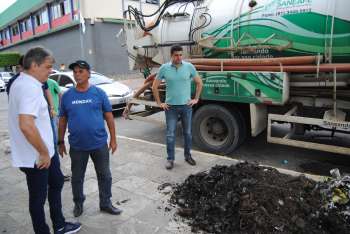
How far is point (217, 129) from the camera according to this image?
19.1 feet

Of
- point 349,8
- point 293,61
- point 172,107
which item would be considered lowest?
point 172,107

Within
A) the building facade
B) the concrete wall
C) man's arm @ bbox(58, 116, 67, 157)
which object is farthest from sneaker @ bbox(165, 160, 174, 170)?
the concrete wall

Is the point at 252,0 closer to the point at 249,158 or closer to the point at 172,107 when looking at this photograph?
the point at 172,107

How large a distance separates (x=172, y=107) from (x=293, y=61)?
1870mm

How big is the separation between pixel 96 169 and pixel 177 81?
1834 mm

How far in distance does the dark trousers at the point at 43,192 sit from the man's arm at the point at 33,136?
14 cm

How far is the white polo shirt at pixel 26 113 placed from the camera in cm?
245

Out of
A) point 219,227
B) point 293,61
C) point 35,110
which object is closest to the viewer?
point 35,110

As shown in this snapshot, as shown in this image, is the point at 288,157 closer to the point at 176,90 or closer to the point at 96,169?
the point at 176,90

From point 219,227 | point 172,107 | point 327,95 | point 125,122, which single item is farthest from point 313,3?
point 125,122

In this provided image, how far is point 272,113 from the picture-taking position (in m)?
5.49

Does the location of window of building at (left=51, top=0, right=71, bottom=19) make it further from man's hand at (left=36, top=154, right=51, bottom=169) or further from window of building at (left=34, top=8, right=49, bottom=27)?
man's hand at (left=36, top=154, right=51, bottom=169)

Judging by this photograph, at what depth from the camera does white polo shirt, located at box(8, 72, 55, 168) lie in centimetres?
245

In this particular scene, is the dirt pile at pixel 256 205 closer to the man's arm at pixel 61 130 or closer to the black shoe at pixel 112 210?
the black shoe at pixel 112 210
